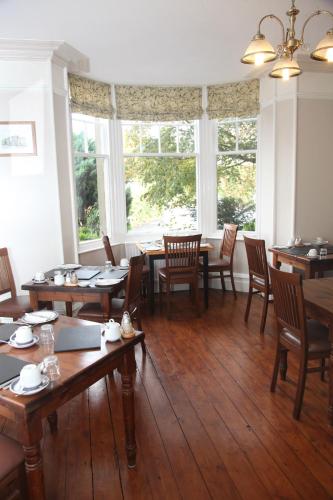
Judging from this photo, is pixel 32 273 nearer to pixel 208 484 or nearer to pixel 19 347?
pixel 19 347

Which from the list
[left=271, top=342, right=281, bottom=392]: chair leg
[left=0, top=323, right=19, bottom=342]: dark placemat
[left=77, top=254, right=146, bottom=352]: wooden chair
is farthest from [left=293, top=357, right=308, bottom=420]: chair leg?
[left=0, top=323, right=19, bottom=342]: dark placemat

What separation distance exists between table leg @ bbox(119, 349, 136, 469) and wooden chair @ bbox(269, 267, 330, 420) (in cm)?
103

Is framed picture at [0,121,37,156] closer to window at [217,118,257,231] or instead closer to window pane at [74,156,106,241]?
window pane at [74,156,106,241]

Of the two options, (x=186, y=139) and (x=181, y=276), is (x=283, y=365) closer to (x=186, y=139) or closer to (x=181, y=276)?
(x=181, y=276)

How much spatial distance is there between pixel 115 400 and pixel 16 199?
2.34 meters

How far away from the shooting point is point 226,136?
5203mm

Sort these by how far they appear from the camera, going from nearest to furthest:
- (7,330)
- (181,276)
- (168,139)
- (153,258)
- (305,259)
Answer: (7,330)
(305,259)
(181,276)
(153,258)
(168,139)

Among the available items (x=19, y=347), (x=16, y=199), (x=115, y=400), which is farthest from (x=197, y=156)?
(x=19, y=347)

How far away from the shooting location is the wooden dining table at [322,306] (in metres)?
2.16

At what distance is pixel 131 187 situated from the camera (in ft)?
17.3

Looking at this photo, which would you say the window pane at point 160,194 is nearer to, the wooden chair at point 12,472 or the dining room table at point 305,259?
the dining room table at point 305,259

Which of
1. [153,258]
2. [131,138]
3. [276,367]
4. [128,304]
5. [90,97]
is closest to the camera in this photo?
[276,367]

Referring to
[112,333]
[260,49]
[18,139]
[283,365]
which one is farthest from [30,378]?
[18,139]

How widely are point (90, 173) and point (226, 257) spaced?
2.12m
